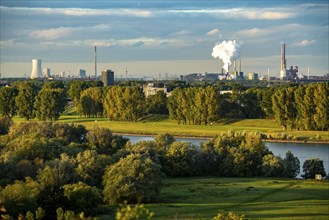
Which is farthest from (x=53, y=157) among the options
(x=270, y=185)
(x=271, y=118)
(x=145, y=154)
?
(x=271, y=118)

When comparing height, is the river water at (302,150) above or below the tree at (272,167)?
below

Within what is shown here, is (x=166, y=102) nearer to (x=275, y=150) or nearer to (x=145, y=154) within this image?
(x=275, y=150)

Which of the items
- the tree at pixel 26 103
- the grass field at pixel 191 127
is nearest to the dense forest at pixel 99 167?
the grass field at pixel 191 127

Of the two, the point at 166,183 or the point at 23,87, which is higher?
the point at 23,87

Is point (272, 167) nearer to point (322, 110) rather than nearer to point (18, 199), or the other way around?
point (18, 199)

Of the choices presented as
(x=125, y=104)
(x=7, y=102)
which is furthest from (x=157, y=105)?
(x=7, y=102)

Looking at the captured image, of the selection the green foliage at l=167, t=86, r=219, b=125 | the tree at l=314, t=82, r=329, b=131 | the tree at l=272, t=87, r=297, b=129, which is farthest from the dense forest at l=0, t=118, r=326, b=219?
the green foliage at l=167, t=86, r=219, b=125

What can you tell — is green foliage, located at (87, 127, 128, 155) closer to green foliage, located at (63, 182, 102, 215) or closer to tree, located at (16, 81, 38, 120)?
green foliage, located at (63, 182, 102, 215)

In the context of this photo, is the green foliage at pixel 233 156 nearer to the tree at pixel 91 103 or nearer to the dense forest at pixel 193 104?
the dense forest at pixel 193 104
